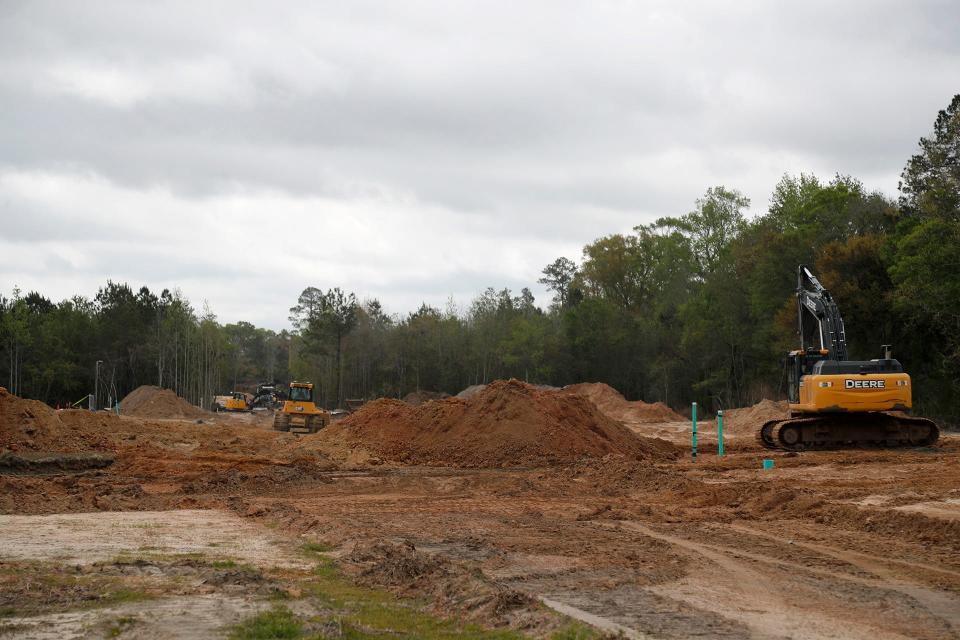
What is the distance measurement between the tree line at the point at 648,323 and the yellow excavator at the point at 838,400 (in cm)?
1458

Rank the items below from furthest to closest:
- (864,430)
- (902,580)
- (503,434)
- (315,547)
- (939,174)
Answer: (939,174) → (503,434) → (864,430) → (315,547) → (902,580)

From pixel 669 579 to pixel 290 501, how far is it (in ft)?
31.0

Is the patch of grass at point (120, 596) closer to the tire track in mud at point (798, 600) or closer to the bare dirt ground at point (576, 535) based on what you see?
the bare dirt ground at point (576, 535)

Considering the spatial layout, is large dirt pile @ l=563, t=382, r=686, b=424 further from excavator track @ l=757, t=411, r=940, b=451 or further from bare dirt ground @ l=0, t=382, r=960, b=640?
bare dirt ground @ l=0, t=382, r=960, b=640

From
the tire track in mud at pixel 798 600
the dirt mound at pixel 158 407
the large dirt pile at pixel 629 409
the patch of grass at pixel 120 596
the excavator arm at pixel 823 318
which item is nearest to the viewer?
the tire track in mud at pixel 798 600

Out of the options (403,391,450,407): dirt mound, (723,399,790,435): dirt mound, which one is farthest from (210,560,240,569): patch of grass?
(403,391,450,407): dirt mound

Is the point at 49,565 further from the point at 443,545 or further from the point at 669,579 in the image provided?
the point at 669,579

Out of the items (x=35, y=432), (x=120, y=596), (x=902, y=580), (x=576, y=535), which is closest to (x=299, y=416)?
(x=35, y=432)

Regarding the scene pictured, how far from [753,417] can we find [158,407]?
122 ft

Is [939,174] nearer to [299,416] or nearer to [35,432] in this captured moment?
[299,416]

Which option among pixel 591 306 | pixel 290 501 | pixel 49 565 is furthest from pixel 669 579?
pixel 591 306

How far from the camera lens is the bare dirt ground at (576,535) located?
682 cm

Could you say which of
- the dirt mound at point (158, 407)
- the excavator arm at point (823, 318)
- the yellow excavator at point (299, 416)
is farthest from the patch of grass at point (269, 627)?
the dirt mound at point (158, 407)

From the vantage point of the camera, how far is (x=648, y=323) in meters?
71.1
